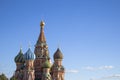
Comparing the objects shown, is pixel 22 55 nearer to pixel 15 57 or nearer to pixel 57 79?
pixel 15 57

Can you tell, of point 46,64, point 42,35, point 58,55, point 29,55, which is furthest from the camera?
point 42,35

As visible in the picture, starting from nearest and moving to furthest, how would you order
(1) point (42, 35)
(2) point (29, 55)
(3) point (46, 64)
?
(3) point (46, 64) → (2) point (29, 55) → (1) point (42, 35)

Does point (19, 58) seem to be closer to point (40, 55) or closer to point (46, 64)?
point (40, 55)

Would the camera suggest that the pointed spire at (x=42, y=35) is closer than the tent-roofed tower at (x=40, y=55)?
No

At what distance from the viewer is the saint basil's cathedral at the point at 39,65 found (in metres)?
54.2

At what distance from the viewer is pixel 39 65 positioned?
56.4 meters

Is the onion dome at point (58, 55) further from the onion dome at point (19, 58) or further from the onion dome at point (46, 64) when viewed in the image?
the onion dome at point (19, 58)

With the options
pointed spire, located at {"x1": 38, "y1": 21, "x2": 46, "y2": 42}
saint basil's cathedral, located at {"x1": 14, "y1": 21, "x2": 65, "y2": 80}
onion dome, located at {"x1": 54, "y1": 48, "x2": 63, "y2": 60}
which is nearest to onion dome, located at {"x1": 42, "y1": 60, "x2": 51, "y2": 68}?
saint basil's cathedral, located at {"x1": 14, "y1": 21, "x2": 65, "y2": 80}

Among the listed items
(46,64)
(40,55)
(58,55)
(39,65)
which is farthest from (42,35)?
(46,64)

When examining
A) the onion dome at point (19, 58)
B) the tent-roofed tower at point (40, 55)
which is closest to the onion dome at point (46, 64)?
the tent-roofed tower at point (40, 55)

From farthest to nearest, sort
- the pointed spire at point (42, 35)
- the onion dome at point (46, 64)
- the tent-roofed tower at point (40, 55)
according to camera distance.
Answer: the pointed spire at point (42, 35) < the tent-roofed tower at point (40, 55) < the onion dome at point (46, 64)

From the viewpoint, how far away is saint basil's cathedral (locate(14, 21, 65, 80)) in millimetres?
54219

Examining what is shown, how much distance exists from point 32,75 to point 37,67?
8.39 feet

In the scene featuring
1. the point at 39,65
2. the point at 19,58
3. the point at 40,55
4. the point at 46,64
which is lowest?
the point at 46,64
